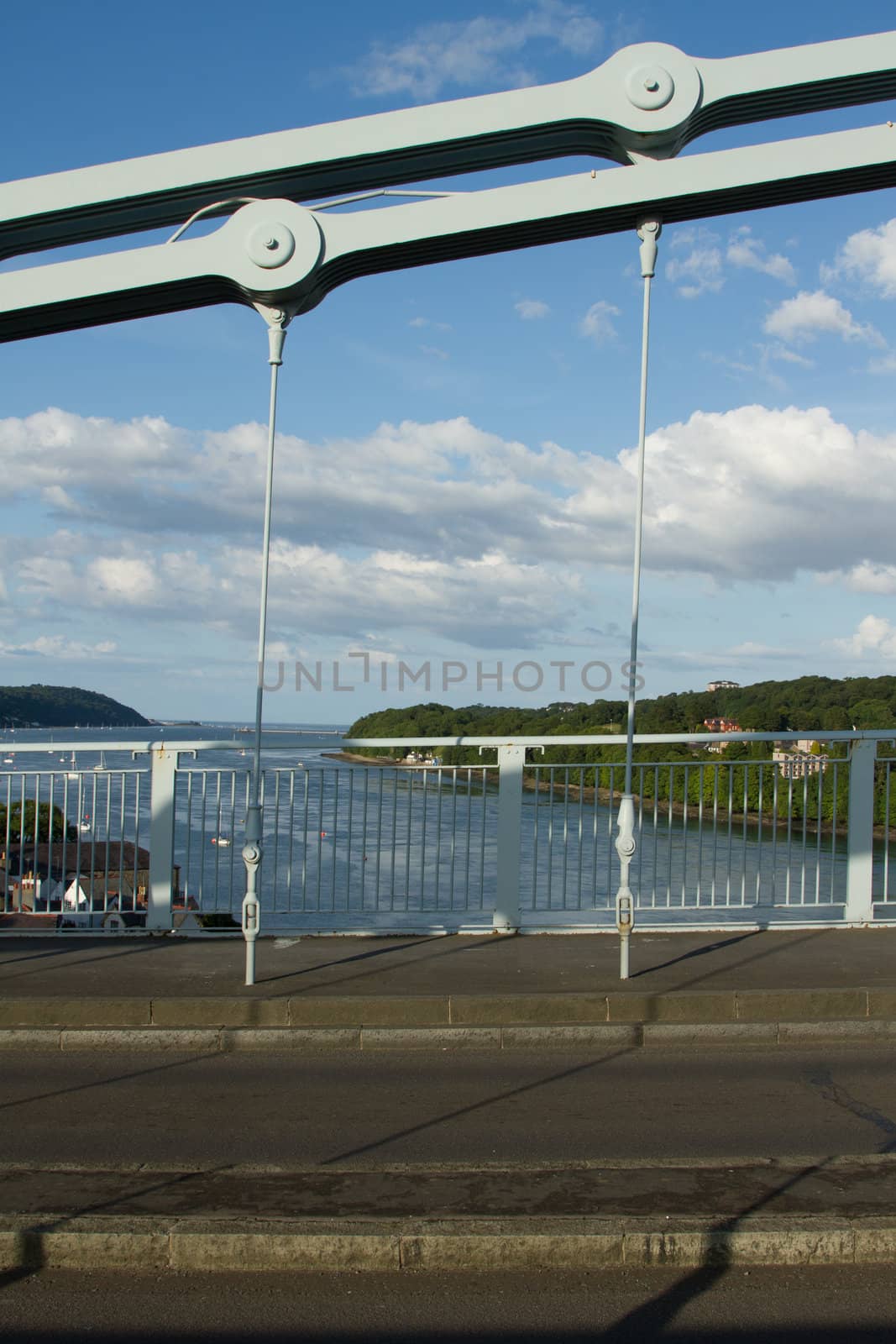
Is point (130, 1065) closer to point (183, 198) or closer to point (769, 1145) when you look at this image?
point (769, 1145)

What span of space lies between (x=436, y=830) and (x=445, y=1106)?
11.7ft

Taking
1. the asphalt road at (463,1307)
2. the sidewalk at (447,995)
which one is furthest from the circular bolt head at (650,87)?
the asphalt road at (463,1307)

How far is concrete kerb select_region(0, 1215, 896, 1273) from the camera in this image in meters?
3.77

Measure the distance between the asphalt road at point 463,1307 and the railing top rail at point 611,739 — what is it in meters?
5.21

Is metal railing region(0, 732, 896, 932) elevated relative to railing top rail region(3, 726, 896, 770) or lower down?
lower down

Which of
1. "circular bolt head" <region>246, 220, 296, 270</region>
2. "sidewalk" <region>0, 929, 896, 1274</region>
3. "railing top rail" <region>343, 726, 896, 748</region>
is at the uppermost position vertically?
"circular bolt head" <region>246, 220, 296, 270</region>

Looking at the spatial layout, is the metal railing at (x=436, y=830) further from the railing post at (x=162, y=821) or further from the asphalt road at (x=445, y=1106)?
the asphalt road at (x=445, y=1106)

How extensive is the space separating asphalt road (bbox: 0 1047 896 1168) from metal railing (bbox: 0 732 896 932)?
2457 millimetres

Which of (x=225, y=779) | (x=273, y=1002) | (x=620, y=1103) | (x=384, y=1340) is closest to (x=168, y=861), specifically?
(x=225, y=779)

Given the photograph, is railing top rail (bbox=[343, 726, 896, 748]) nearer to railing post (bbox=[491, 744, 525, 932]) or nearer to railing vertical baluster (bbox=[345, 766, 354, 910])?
railing post (bbox=[491, 744, 525, 932])

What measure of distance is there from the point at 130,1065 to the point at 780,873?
6497mm

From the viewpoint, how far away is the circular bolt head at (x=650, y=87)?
8422mm

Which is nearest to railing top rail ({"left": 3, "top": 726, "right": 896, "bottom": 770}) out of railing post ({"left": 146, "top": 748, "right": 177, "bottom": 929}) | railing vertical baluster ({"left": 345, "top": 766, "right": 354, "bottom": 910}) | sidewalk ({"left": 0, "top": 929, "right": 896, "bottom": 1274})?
railing post ({"left": 146, "top": 748, "right": 177, "bottom": 929})

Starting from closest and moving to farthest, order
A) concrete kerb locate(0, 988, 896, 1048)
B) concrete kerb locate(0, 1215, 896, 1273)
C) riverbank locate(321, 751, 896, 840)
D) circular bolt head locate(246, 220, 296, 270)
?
concrete kerb locate(0, 1215, 896, 1273)
concrete kerb locate(0, 988, 896, 1048)
circular bolt head locate(246, 220, 296, 270)
riverbank locate(321, 751, 896, 840)
